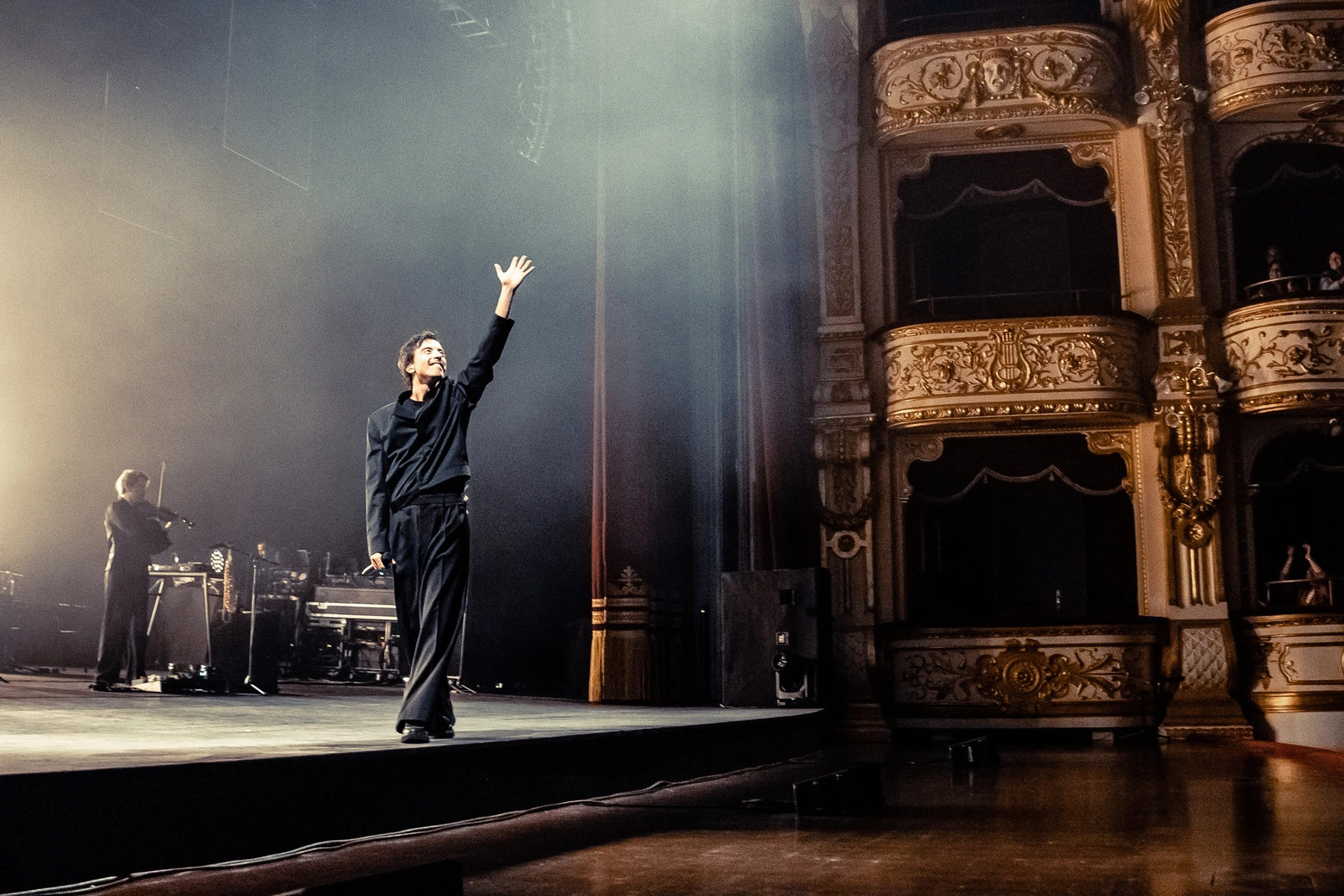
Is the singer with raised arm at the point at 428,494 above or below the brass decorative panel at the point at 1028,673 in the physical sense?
above

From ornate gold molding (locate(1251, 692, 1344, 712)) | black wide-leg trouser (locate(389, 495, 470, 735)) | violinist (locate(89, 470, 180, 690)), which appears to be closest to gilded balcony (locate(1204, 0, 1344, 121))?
ornate gold molding (locate(1251, 692, 1344, 712))

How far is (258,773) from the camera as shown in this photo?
2.52 m

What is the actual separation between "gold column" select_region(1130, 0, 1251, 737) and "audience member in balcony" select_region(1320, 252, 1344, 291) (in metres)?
0.95

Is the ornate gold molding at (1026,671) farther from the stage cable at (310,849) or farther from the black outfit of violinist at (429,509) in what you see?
the black outfit of violinist at (429,509)

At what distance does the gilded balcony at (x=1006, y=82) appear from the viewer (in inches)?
420

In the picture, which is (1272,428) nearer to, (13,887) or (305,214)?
(305,214)

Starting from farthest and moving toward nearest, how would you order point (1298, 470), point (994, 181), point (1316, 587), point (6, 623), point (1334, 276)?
point (994, 181)
point (1298, 470)
point (1334, 276)
point (1316, 587)
point (6, 623)

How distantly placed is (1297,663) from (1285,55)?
4787mm

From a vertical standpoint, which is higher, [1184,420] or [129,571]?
[1184,420]

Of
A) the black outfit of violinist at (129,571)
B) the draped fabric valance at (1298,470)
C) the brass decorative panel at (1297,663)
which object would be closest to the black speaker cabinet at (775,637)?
the black outfit of violinist at (129,571)

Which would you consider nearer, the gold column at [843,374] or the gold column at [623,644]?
the gold column at [623,644]

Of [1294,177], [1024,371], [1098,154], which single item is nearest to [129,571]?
[1024,371]

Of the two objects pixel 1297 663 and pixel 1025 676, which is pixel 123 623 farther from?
pixel 1297 663

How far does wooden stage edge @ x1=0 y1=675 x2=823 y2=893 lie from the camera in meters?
2.15
